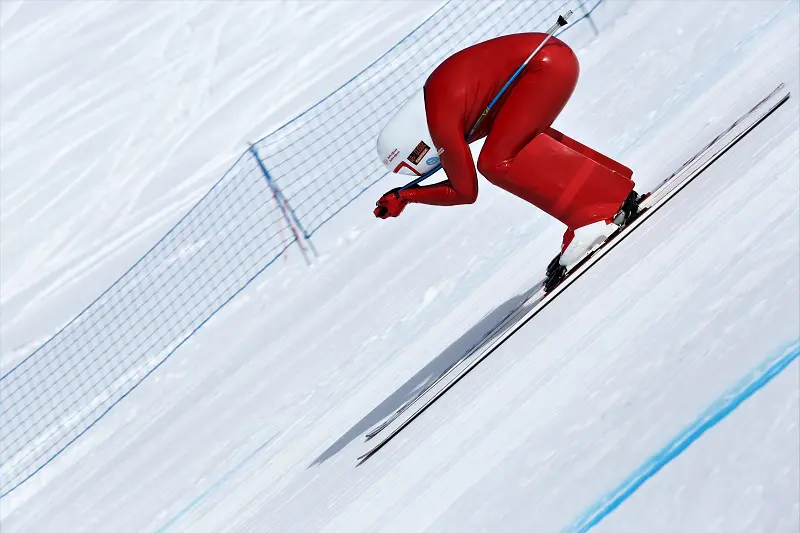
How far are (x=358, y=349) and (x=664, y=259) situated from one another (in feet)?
8.37

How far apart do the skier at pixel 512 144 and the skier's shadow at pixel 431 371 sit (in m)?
0.89

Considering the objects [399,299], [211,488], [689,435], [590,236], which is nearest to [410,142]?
[590,236]

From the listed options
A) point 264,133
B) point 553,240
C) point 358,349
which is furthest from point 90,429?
point 553,240

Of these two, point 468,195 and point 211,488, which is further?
point 211,488

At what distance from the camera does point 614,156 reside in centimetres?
821

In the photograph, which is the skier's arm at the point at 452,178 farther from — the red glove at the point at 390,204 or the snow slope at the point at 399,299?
the snow slope at the point at 399,299

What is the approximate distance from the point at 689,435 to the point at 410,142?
239 cm

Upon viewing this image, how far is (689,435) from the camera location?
19.6 feet

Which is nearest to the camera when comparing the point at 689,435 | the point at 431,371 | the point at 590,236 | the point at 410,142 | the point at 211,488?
the point at 689,435

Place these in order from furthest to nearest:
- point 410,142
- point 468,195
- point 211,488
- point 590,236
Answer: point 211,488 < point 590,236 < point 468,195 < point 410,142

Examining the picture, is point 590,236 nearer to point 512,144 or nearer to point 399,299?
point 512,144

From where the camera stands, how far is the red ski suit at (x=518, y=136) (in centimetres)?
610

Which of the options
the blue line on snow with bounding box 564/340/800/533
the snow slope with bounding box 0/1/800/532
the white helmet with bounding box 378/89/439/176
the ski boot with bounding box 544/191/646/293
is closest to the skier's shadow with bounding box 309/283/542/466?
the snow slope with bounding box 0/1/800/532

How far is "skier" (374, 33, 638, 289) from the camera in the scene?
6.12 m
